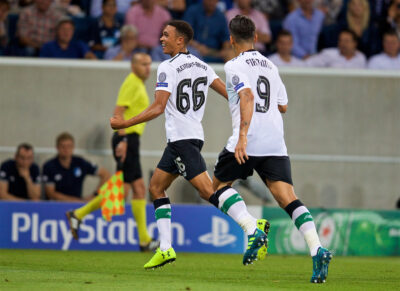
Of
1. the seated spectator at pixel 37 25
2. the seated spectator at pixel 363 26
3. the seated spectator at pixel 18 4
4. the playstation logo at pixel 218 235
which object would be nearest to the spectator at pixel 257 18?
the seated spectator at pixel 363 26

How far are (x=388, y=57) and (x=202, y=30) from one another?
3.26m

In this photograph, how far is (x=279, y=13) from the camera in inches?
688

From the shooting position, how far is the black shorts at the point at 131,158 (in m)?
12.4

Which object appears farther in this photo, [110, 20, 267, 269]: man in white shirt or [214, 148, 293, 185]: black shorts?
[110, 20, 267, 269]: man in white shirt

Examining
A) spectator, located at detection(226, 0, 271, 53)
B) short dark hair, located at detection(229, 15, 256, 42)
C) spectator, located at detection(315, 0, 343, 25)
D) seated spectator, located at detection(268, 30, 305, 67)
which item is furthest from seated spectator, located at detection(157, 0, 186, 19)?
short dark hair, located at detection(229, 15, 256, 42)

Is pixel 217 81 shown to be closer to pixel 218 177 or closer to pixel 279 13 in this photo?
pixel 218 177

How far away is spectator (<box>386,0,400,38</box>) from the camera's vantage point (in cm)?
1694

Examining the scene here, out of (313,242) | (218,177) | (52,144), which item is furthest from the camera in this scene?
(52,144)

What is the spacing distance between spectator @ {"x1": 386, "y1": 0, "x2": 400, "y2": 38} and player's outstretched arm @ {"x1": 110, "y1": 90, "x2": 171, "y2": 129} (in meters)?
8.95

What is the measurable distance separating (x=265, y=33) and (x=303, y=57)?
79cm

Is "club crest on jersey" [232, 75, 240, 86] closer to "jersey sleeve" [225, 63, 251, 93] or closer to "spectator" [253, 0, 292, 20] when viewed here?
"jersey sleeve" [225, 63, 251, 93]

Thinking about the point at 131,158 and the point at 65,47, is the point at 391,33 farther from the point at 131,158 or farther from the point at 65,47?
the point at 131,158

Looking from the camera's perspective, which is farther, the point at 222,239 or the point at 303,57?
the point at 303,57

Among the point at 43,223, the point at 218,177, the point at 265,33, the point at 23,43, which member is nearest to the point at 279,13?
the point at 265,33
